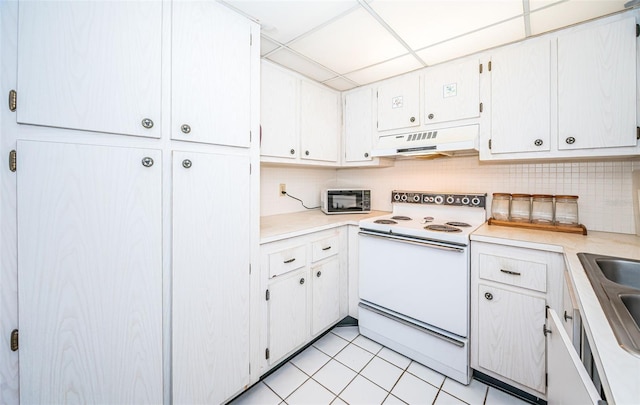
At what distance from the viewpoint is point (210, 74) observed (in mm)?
1242

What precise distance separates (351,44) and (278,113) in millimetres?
712

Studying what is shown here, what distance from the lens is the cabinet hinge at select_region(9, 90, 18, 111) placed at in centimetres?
80

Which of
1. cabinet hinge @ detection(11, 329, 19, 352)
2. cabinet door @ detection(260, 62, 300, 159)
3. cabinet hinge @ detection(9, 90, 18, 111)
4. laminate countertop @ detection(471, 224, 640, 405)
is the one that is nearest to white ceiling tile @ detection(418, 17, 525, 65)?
cabinet door @ detection(260, 62, 300, 159)

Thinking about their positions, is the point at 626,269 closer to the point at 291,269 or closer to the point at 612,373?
the point at 612,373

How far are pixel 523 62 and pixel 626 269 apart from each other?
1.33 metres

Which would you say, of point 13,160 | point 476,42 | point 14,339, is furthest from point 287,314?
point 476,42

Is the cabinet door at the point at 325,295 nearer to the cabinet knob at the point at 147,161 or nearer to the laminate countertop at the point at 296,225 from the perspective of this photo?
the laminate countertop at the point at 296,225

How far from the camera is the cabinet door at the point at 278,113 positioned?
1.91 m

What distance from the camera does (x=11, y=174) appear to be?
810mm

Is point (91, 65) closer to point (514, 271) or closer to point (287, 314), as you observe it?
→ point (287, 314)

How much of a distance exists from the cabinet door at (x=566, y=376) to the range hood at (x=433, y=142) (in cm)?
121

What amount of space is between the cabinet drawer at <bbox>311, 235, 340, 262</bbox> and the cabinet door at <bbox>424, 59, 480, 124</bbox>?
4.04 ft

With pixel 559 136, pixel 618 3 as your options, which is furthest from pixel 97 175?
pixel 618 3

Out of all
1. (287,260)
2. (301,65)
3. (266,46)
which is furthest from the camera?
(301,65)
